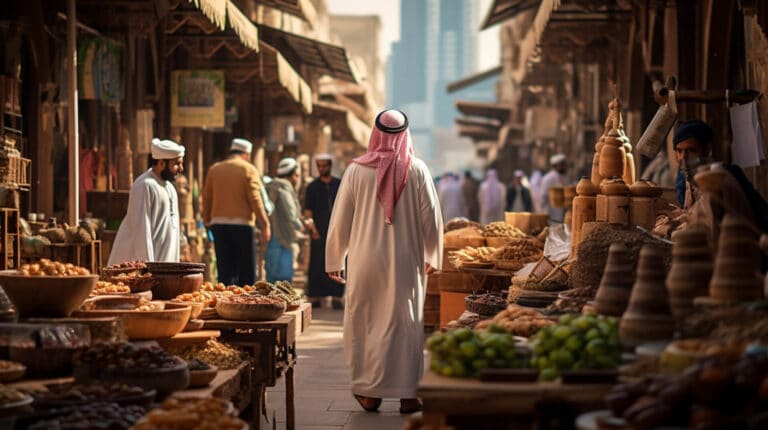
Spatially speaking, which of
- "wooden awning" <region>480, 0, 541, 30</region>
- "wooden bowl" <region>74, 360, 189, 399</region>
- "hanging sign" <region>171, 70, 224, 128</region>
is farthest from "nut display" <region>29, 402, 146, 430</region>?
"wooden awning" <region>480, 0, 541, 30</region>

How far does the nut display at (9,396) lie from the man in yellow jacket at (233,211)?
946cm

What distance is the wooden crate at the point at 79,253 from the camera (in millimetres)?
12898

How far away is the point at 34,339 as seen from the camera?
20.3ft

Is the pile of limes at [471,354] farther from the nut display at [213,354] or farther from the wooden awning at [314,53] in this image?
the wooden awning at [314,53]

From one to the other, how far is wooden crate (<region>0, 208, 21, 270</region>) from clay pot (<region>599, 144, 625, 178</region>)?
5.38 metres

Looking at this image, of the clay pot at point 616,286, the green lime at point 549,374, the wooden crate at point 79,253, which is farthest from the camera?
the wooden crate at point 79,253

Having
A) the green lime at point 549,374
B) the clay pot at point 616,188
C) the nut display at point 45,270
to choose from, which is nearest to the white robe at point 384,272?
the clay pot at point 616,188

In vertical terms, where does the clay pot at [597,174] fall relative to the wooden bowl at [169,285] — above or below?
above

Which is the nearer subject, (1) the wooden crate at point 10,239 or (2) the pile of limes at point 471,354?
(2) the pile of limes at point 471,354

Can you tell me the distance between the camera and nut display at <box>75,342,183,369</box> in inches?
239

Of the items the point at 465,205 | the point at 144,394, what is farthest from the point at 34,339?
the point at 465,205

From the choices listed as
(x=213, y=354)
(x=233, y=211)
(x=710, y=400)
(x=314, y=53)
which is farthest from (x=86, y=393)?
(x=314, y=53)

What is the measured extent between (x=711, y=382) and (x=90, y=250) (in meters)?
9.60

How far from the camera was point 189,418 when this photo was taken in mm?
5094
